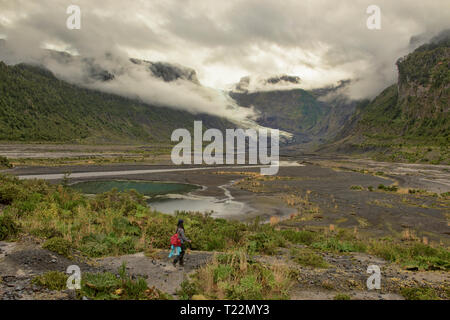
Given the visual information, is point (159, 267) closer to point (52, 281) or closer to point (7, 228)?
point (52, 281)

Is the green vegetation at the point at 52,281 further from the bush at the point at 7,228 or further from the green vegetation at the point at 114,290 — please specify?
the bush at the point at 7,228

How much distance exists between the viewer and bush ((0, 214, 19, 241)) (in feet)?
41.6

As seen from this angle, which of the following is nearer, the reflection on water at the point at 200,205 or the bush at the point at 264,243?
the bush at the point at 264,243

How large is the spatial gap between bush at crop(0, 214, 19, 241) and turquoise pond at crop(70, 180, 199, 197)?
32.9 meters

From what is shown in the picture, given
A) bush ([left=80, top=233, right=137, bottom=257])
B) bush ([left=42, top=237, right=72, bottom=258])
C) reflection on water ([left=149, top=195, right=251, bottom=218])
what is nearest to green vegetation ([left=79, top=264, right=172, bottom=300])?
bush ([left=42, top=237, right=72, bottom=258])

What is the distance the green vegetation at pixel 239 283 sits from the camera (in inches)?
348

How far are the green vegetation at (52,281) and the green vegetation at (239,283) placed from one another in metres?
3.69

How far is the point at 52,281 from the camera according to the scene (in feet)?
27.8

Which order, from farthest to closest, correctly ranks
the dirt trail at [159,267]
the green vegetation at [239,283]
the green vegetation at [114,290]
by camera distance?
1. the dirt trail at [159,267]
2. the green vegetation at [239,283]
3. the green vegetation at [114,290]

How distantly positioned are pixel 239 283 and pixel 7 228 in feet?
37.1

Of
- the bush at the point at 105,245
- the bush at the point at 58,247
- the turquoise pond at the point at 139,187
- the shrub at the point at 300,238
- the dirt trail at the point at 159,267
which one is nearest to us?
the dirt trail at the point at 159,267

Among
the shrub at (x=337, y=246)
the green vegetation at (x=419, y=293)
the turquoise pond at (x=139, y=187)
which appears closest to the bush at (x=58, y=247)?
the green vegetation at (x=419, y=293)

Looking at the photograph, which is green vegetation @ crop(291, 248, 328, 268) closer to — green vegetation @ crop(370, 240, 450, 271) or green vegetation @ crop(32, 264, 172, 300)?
green vegetation @ crop(370, 240, 450, 271)

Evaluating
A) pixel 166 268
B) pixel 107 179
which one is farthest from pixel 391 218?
pixel 107 179
